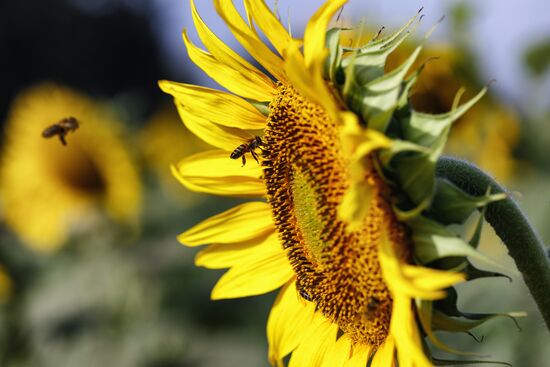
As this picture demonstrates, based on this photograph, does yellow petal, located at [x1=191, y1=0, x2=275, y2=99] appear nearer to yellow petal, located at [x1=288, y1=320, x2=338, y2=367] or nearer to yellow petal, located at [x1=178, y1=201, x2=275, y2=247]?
yellow petal, located at [x1=178, y1=201, x2=275, y2=247]

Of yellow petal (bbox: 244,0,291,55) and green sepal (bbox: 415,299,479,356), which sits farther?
yellow petal (bbox: 244,0,291,55)

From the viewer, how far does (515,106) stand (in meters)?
4.88

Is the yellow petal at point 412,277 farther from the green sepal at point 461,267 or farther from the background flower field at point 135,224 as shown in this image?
the background flower field at point 135,224

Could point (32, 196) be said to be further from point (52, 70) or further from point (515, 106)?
point (52, 70)

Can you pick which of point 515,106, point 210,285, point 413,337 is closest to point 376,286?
point 413,337

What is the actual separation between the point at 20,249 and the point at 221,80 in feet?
21.1

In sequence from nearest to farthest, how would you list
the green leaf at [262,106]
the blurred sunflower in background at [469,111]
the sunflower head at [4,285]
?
the green leaf at [262,106] < the blurred sunflower in background at [469,111] < the sunflower head at [4,285]

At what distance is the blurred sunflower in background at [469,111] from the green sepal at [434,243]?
2571mm

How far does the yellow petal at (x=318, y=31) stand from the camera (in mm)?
1655

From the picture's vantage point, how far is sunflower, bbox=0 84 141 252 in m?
6.02

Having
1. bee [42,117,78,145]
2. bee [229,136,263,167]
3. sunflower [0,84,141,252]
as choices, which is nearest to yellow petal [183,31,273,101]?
bee [229,136,263,167]

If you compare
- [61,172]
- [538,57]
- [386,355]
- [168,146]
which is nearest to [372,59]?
[386,355]

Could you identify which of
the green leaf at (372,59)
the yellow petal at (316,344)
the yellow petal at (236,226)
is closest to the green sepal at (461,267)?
the green leaf at (372,59)

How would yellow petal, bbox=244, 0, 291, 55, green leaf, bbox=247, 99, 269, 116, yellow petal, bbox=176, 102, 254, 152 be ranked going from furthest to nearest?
yellow petal, bbox=176, 102, 254, 152, green leaf, bbox=247, 99, 269, 116, yellow petal, bbox=244, 0, 291, 55
